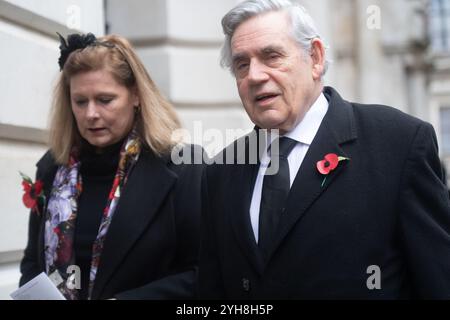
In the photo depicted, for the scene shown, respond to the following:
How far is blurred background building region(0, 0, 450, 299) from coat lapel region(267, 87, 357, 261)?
71cm

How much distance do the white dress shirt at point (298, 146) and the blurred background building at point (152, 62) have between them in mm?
668

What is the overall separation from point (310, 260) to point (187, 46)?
404 cm

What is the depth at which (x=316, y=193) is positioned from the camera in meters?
2.23

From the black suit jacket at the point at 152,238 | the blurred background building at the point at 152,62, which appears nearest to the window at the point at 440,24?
the blurred background building at the point at 152,62

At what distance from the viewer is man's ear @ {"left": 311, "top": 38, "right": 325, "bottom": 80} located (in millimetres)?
2443

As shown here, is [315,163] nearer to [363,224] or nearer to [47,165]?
[363,224]

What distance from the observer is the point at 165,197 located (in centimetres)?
290

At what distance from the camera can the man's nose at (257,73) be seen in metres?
2.33

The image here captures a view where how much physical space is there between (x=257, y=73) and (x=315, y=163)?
14.0 inches

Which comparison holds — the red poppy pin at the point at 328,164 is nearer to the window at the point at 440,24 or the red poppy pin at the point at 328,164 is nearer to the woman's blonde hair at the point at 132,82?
the woman's blonde hair at the point at 132,82

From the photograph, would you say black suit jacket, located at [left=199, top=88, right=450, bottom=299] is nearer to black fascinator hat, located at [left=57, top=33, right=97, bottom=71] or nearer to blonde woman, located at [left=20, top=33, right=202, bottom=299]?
blonde woman, located at [left=20, top=33, right=202, bottom=299]
